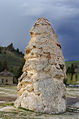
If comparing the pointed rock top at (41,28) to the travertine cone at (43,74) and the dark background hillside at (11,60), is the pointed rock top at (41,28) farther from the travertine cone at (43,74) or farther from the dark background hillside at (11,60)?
the dark background hillside at (11,60)

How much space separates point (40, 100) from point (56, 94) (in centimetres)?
158

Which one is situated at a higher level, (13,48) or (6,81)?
(13,48)

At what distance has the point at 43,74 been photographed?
18.3 metres

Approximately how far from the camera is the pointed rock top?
19928 millimetres

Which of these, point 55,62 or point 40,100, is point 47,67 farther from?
point 40,100

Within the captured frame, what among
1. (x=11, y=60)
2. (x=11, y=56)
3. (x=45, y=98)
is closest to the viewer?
(x=45, y=98)

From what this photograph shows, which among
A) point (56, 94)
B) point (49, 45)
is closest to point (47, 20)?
point (49, 45)

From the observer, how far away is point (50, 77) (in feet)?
60.4

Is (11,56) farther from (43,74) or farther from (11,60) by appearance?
(43,74)

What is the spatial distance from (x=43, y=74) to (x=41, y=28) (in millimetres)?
4739

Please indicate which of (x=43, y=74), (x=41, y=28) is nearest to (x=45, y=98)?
(x=43, y=74)

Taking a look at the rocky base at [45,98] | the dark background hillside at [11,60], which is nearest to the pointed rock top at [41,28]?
the rocky base at [45,98]

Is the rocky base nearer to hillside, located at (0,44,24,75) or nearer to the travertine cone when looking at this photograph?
the travertine cone

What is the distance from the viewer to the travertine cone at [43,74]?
17.2 metres
